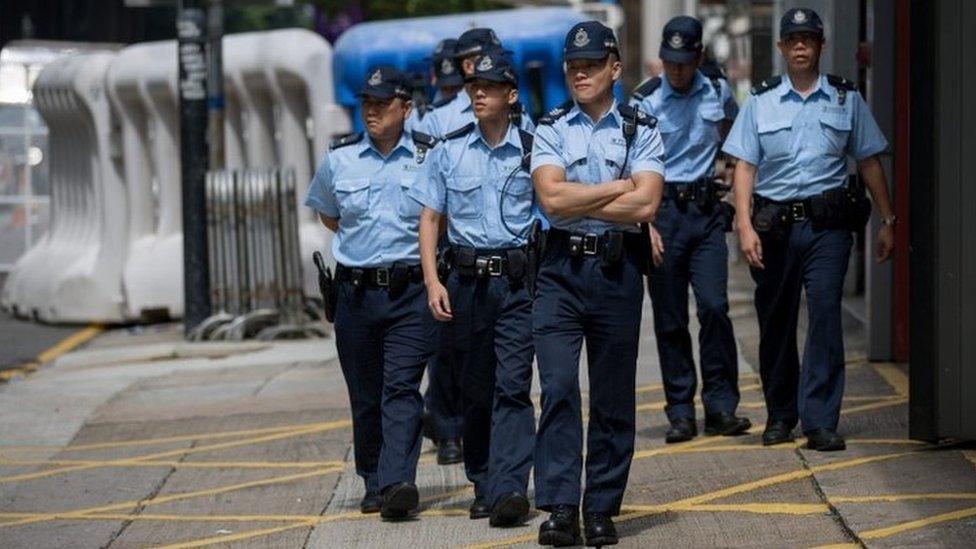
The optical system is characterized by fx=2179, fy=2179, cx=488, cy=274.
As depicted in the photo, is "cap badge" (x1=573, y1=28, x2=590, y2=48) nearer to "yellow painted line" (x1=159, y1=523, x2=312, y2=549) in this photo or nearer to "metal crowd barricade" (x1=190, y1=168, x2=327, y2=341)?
"yellow painted line" (x1=159, y1=523, x2=312, y2=549)

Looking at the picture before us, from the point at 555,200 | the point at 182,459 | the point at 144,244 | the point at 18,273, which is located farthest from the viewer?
the point at 18,273

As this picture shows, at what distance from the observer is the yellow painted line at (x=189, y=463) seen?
10477 mm

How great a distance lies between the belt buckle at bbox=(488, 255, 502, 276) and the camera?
330 inches

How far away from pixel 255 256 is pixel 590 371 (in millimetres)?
9326

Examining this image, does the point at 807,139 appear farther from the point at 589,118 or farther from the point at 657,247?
→ the point at 589,118

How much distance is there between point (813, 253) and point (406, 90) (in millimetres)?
1934

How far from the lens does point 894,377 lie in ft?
38.9

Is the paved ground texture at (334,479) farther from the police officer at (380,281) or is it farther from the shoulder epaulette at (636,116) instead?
the shoulder epaulette at (636,116)

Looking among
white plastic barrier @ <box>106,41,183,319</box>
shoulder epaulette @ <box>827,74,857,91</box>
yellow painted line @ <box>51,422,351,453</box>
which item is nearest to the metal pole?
white plastic barrier @ <box>106,41,183,319</box>

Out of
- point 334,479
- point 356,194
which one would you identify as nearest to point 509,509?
point 356,194

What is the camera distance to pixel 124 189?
760 inches

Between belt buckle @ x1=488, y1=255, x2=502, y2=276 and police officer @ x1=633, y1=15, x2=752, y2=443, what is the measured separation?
1.82 m

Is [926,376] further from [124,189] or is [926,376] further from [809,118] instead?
[124,189]

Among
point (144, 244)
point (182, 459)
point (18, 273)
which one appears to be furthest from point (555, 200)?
point (18, 273)
